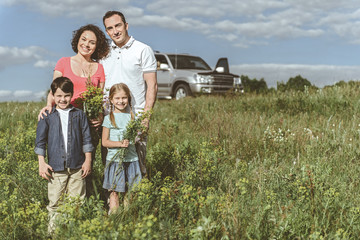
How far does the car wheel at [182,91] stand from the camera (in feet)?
51.8

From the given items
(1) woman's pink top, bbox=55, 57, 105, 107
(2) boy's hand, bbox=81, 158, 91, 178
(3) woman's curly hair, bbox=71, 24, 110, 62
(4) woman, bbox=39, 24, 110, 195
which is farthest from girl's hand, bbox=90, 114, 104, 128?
(3) woman's curly hair, bbox=71, 24, 110, 62

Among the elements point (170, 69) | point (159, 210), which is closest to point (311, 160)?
point (159, 210)

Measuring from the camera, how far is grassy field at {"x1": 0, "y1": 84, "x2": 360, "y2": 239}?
9.80 feet

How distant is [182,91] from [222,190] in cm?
1187

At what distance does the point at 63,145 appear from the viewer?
141 inches

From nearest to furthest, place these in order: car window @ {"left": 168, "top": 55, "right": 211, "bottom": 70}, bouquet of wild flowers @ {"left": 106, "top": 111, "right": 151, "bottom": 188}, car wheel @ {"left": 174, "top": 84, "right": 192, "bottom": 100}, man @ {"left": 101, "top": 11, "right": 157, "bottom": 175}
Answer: bouquet of wild flowers @ {"left": 106, "top": 111, "right": 151, "bottom": 188} → man @ {"left": 101, "top": 11, "right": 157, "bottom": 175} → car wheel @ {"left": 174, "top": 84, "right": 192, "bottom": 100} → car window @ {"left": 168, "top": 55, "right": 211, "bottom": 70}

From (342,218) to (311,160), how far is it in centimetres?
196

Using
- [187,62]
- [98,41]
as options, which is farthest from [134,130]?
[187,62]

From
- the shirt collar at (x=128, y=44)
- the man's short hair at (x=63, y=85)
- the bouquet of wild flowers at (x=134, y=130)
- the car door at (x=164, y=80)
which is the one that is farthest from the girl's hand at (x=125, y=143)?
the car door at (x=164, y=80)

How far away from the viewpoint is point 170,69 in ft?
53.0

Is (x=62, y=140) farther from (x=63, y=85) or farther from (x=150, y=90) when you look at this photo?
(x=150, y=90)

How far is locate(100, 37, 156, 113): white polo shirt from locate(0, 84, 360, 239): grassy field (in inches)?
36.3

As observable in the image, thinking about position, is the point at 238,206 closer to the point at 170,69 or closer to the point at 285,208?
the point at 285,208

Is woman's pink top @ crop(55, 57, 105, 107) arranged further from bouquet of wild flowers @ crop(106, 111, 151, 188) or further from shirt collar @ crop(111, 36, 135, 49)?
bouquet of wild flowers @ crop(106, 111, 151, 188)
